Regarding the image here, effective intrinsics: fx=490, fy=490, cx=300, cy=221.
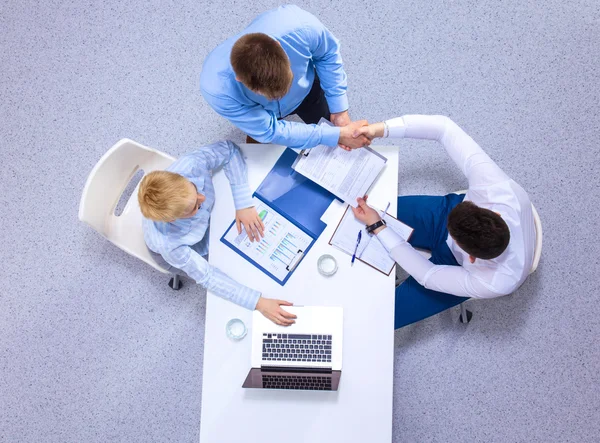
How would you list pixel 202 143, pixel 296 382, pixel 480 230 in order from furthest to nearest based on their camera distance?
pixel 202 143
pixel 296 382
pixel 480 230

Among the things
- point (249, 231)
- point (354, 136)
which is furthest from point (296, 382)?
point (354, 136)

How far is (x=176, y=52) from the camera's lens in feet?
8.05

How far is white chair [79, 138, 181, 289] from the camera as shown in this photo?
1697 millimetres

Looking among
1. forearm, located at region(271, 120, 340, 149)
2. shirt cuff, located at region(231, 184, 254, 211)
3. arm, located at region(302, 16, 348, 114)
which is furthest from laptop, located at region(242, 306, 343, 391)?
arm, located at region(302, 16, 348, 114)

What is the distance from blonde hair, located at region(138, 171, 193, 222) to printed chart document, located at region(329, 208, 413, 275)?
52cm

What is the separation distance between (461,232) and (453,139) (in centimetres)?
40

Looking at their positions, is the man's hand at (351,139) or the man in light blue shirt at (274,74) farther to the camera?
the man's hand at (351,139)

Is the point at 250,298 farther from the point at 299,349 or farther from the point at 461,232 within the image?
the point at 461,232

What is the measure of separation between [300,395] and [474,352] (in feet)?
3.30

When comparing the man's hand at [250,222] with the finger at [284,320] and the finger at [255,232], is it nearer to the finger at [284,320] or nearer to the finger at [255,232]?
the finger at [255,232]

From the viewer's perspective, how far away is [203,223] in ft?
5.78

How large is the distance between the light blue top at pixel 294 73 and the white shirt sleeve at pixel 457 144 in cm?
28

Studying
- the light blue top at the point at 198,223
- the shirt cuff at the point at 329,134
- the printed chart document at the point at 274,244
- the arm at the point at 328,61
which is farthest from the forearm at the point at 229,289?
the arm at the point at 328,61

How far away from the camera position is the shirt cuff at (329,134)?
1.68 m
